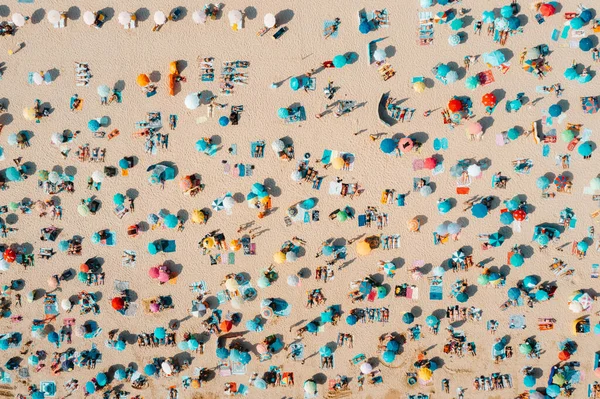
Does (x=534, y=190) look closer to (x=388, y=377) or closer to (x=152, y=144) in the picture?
(x=388, y=377)

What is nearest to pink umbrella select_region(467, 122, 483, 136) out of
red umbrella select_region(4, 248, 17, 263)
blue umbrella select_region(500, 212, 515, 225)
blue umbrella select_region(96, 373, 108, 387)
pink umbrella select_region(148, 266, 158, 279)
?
blue umbrella select_region(500, 212, 515, 225)

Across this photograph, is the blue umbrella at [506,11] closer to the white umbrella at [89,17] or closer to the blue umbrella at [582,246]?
the blue umbrella at [582,246]

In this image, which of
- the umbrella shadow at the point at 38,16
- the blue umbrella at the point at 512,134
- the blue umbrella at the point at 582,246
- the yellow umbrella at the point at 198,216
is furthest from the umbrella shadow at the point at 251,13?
the blue umbrella at the point at 582,246

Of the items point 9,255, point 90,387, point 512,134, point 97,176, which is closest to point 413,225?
point 512,134

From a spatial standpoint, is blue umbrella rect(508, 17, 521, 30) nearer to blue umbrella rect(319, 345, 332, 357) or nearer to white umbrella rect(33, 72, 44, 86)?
blue umbrella rect(319, 345, 332, 357)

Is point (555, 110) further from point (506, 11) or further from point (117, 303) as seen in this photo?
point (117, 303)

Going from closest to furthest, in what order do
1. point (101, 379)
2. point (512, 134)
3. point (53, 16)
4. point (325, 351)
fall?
point (512, 134) < point (53, 16) < point (325, 351) < point (101, 379)
